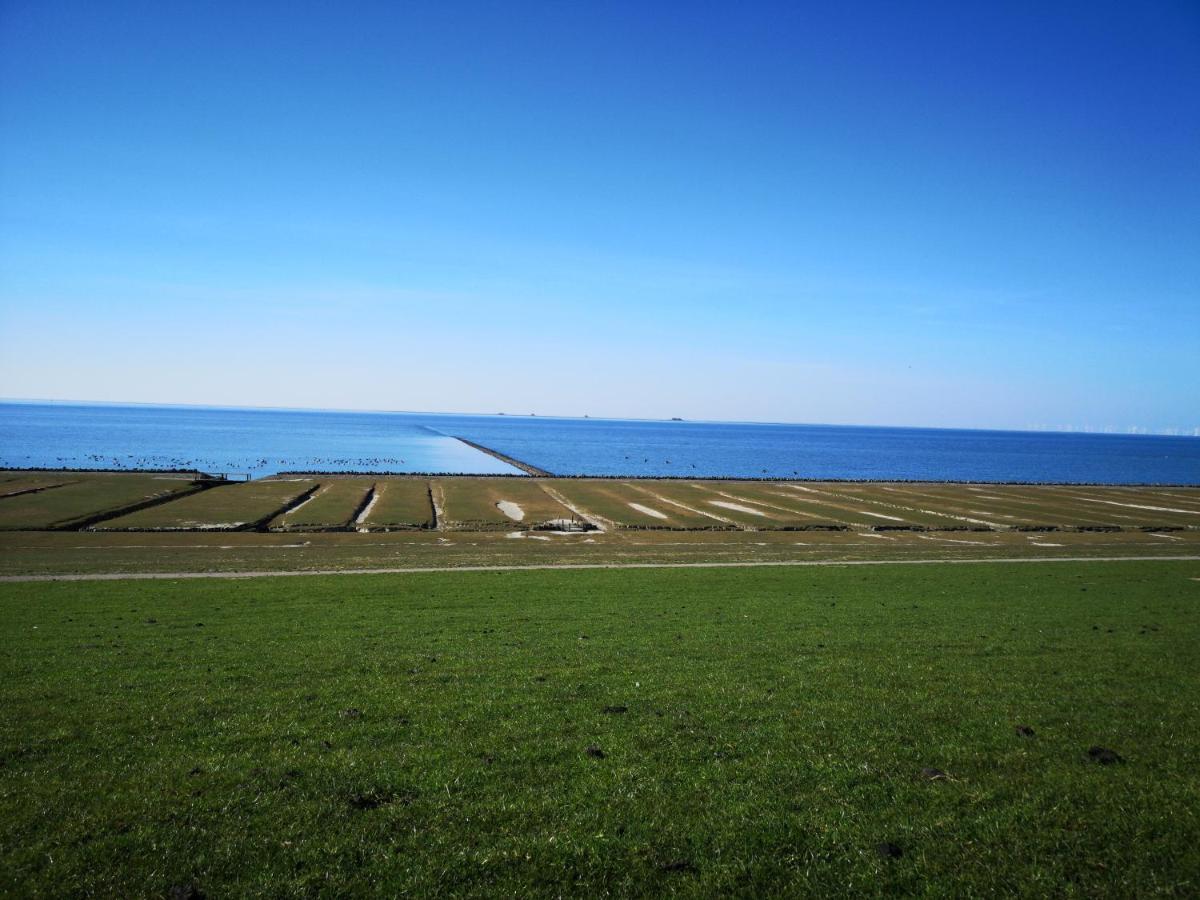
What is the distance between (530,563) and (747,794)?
30095mm

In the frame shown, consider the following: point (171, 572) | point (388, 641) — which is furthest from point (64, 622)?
point (171, 572)

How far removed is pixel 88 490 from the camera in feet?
260

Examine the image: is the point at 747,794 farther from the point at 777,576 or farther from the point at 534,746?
the point at 777,576

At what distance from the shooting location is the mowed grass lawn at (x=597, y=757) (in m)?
7.72

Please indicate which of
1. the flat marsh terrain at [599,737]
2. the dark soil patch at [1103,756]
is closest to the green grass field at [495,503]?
the flat marsh terrain at [599,737]

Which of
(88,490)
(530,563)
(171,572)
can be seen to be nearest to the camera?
(171,572)

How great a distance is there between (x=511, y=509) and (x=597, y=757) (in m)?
64.1

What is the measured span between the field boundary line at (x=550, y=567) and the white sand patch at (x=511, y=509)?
29.5 m

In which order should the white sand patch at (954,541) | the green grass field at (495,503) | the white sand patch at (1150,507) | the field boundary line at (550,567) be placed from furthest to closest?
the white sand patch at (1150,507) < the green grass field at (495,503) < the white sand patch at (954,541) < the field boundary line at (550,567)

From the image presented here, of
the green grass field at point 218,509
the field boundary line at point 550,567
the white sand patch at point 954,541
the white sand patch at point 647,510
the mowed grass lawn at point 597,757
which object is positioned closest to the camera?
the mowed grass lawn at point 597,757

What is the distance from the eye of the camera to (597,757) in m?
10.4

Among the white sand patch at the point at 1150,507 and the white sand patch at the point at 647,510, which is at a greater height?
the white sand patch at the point at 1150,507

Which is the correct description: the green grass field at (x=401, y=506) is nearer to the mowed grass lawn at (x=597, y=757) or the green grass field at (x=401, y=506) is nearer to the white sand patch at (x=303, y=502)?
the white sand patch at (x=303, y=502)

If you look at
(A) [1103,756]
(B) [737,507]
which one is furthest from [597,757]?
(B) [737,507]
